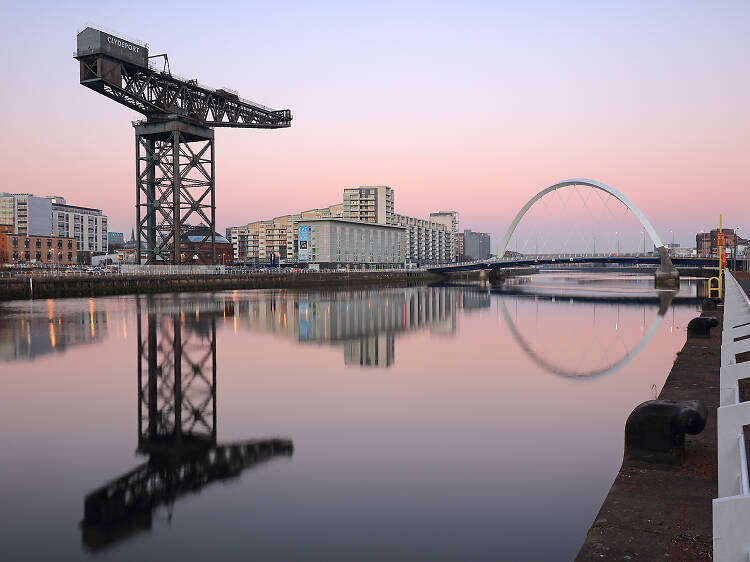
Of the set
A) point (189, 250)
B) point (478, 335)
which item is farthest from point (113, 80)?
point (478, 335)

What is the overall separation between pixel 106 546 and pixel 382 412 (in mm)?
9005

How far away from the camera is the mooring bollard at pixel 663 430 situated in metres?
8.28

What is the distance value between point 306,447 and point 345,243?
5391 inches

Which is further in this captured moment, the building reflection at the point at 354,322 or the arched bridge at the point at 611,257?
the arched bridge at the point at 611,257

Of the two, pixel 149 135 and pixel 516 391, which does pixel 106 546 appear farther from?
pixel 149 135

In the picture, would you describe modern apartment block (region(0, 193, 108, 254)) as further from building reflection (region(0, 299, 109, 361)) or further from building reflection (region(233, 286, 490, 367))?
building reflection (region(233, 286, 490, 367))

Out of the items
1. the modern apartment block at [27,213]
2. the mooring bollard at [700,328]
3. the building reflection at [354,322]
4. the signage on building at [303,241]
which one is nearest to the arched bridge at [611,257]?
the signage on building at [303,241]

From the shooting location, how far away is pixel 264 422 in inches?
580

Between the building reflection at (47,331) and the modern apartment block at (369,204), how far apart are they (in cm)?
13983

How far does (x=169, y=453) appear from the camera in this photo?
39.6ft

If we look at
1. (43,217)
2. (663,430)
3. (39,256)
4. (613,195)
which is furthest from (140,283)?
(43,217)

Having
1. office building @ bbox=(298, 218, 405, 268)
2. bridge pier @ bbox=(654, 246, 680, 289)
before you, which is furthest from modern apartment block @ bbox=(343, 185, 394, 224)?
bridge pier @ bbox=(654, 246, 680, 289)

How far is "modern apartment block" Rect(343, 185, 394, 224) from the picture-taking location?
18325 cm

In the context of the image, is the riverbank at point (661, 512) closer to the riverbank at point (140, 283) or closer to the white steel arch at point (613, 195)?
the riverbank at point (140, 283)
